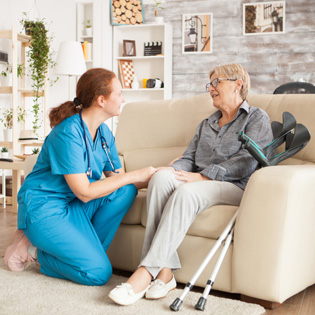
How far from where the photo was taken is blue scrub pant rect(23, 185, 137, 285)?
2.19m

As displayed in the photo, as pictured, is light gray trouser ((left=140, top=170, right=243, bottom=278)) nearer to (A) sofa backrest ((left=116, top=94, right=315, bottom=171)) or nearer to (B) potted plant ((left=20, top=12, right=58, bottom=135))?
(A) sofa backrest ((left=116, top=94, right=315, bottom=171))

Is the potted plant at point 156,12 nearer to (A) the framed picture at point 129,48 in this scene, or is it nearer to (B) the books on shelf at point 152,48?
(B) the books on shelf at point 152,48

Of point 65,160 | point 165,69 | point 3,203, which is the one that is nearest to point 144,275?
point 65,160

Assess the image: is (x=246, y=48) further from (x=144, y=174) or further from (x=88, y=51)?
(x=144, y=174)

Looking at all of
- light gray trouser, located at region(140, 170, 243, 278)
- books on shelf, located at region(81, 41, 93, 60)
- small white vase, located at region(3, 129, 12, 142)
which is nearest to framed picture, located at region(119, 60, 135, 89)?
books on shelf, located at region(81, 41, 93, 60)

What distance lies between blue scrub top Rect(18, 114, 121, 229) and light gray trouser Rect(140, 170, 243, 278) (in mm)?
324

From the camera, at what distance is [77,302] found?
198cm

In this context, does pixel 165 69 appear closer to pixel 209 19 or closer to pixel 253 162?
pixel 209 19

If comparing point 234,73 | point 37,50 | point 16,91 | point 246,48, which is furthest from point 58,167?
point 246,48

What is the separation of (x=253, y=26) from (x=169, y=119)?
130 inches

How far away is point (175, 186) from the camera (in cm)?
218

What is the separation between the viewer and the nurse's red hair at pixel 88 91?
7.30ft

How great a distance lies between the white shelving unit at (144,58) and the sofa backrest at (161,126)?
9.83 feet

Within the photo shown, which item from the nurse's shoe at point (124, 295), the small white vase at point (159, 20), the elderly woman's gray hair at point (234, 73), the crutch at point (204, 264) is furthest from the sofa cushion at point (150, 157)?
the small white vase at point (159, 20)
